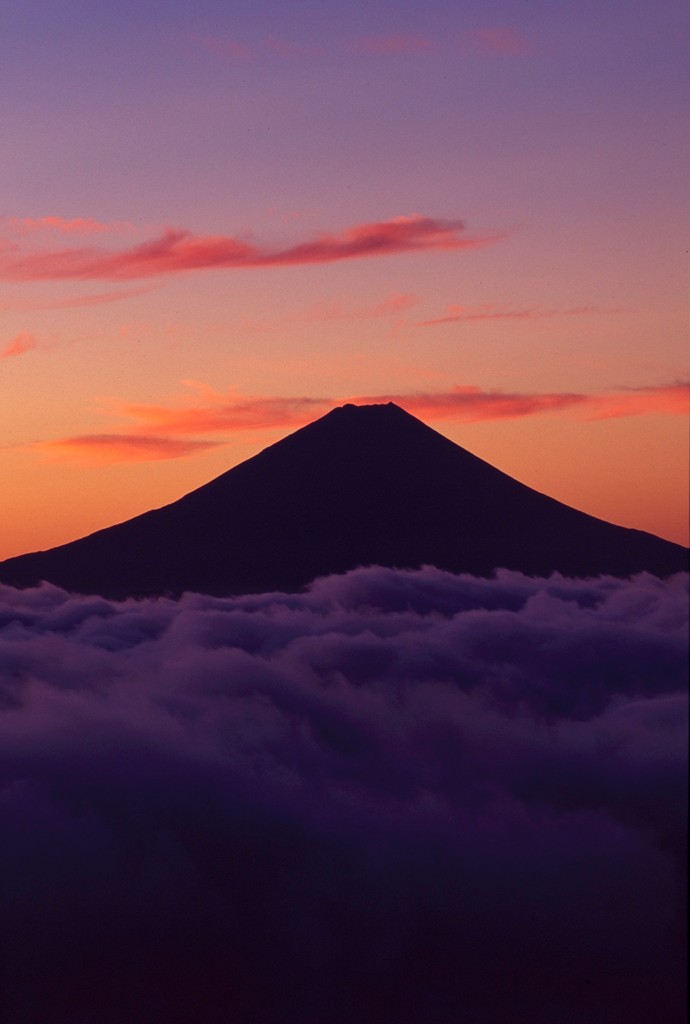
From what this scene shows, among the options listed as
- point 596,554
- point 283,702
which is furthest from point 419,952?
point 596,554

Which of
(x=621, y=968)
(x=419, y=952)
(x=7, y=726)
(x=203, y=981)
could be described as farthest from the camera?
(x=7, y=726)

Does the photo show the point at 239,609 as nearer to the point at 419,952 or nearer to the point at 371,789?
the point at 371,789

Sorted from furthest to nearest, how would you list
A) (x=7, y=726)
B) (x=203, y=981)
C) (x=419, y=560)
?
(x=419, y=560) < (x=7, y=726) < (x=203, y=981)

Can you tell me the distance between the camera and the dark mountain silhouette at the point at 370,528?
187625mm

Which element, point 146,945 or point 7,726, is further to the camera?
point 7,726

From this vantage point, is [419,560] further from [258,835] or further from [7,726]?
[7,726]

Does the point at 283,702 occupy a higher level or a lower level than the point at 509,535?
lower

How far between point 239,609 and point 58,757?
122 ft

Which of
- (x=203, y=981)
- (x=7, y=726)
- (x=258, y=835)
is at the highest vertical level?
(x=7, y=726)

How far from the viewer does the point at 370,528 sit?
196000 millimetres

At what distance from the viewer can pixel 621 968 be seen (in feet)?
474

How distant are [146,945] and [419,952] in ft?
123

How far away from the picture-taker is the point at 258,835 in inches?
6486

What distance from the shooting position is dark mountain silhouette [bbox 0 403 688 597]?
187625 millimetres
